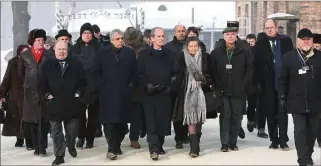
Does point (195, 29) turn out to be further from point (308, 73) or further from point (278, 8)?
point (278, 8)

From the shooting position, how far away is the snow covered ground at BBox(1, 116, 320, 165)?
28.4ft

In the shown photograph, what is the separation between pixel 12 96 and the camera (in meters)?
9.84

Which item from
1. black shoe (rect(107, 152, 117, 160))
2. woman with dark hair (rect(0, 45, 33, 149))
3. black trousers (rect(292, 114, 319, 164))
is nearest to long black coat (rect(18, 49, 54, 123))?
woman with dark hair (rect(0, 45, 33, 149))

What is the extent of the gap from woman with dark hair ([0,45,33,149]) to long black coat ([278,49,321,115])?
3.97 m

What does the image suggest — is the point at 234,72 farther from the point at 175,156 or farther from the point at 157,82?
the point at 175,156

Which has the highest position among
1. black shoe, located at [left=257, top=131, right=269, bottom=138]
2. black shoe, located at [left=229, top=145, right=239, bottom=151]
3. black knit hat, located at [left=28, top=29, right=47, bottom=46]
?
black knit hat, located at [left=28, top=29, right=47, bottom=46]

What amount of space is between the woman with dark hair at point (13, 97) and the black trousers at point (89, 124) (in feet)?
2.66

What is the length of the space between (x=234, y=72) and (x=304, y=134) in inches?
64.7

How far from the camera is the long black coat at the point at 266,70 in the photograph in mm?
9711

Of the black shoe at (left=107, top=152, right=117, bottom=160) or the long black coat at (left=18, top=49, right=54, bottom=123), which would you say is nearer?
the black shoe at (left=107, top=152, right=117, bottom=160)

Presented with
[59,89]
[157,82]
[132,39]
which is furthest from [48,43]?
[157,82]

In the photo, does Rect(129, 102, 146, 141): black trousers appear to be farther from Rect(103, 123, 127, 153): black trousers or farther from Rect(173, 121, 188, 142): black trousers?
Rect(103, 123, 127, 153): black trousers

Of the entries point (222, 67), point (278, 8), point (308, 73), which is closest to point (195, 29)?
point (222, 67)

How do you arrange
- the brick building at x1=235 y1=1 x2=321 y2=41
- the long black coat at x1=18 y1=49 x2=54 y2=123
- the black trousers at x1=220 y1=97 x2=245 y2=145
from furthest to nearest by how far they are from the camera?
the brick building at x1=235 y1=1 x2=321 y2=41
the black trousers at x1=220 y1=97 x2=245 y2=145
the long black coat at x1=18 y1=49 x2=54 y2=123
